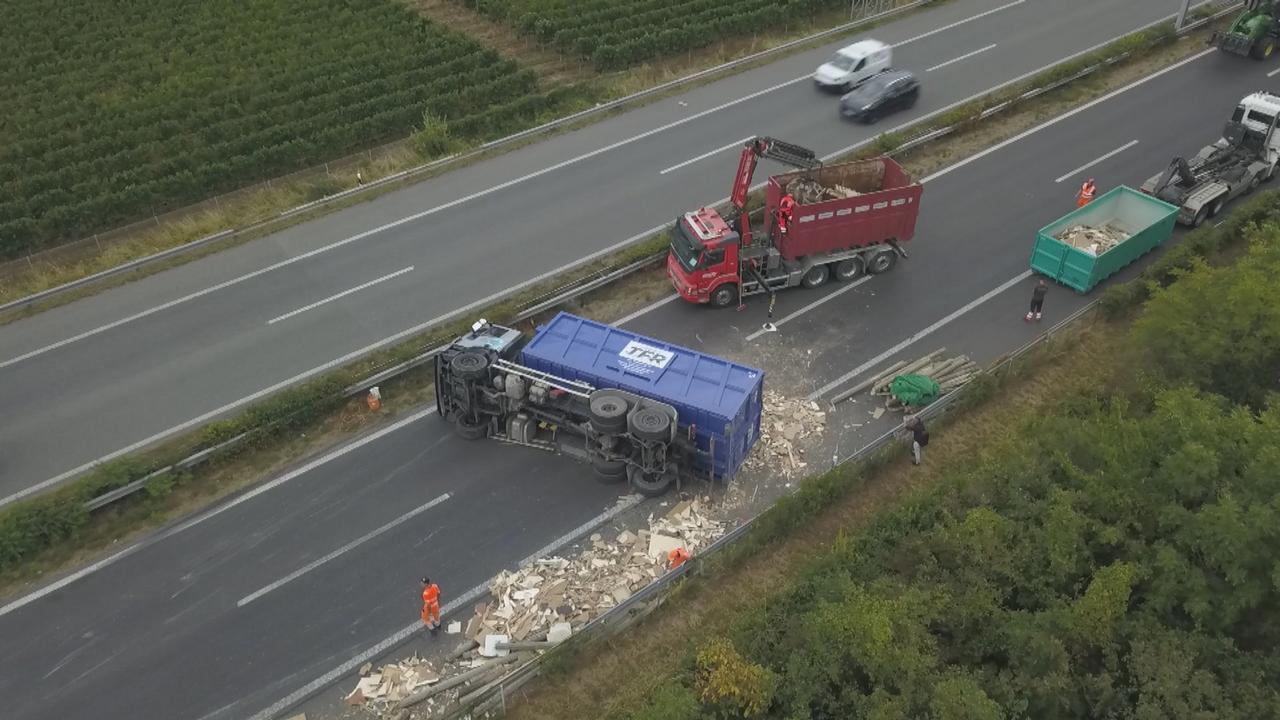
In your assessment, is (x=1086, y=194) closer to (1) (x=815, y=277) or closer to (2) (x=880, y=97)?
(2) (x=880, y=97)

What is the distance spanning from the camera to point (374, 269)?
27094 mm

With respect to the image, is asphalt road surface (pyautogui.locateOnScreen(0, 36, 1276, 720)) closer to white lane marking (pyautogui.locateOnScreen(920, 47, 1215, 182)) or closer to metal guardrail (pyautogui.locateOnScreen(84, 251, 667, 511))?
metal guardrail (pyautogui.locateOnScreen(84, 251, 667, 511))

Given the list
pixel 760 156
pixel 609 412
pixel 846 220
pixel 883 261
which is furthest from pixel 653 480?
pixel 883 261

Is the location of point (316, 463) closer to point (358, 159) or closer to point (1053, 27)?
point (358, 159)

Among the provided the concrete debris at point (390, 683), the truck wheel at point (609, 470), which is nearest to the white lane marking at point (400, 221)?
the truck wheel at point (609, 470)

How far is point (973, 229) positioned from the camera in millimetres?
27812

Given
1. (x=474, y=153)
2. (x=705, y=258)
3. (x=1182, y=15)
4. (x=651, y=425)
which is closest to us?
(x=651, y=425)

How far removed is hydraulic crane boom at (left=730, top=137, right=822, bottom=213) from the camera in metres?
24.4

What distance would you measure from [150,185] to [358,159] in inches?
266

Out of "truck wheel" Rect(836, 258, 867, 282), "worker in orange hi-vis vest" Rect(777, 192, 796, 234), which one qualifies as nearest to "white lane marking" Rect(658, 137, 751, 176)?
"worker in orange hi-vis vest" Rect(777, 192, 796, 234)

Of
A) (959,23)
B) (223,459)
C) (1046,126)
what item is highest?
(959,23)

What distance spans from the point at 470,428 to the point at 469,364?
174cm

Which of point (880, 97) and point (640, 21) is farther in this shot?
point (640, 21)

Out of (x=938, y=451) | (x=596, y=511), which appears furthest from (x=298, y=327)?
(x=938, y=451)
